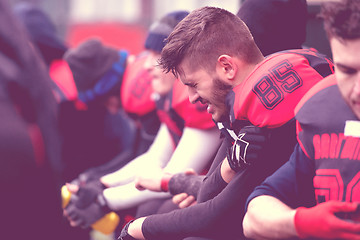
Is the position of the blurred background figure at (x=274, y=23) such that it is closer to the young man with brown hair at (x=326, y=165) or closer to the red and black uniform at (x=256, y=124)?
the red and black uniform at (x=256, y=124)

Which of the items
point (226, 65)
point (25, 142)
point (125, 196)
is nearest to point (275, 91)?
point (226, 65)

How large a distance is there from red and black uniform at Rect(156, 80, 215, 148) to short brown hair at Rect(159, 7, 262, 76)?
1.53 feet

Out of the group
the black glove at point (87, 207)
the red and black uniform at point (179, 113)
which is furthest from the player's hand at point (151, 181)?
the black glove at point (87, 207)

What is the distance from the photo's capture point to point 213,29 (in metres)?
1.92

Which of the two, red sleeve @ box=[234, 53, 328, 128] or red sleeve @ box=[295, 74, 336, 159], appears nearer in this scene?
red sleeve @ box=[295, 74, 336, 159]

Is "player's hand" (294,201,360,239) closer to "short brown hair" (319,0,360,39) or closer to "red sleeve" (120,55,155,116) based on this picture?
"short brown hair" (319,0,360,39)

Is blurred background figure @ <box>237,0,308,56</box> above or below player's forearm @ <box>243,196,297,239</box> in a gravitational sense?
above

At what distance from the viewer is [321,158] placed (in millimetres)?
1459

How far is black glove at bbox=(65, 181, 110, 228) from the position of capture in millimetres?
2754

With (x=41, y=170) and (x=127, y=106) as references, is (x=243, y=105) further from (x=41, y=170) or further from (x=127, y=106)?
(x=127, y=106)

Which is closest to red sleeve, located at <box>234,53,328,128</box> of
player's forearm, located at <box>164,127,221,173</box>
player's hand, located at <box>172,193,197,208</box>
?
player's hand, located at <box>172,193,197,208</box>

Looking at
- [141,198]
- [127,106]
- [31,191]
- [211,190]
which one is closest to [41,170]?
[31,191]

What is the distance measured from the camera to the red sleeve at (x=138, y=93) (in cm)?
298

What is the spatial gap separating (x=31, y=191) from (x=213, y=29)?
88 cm
